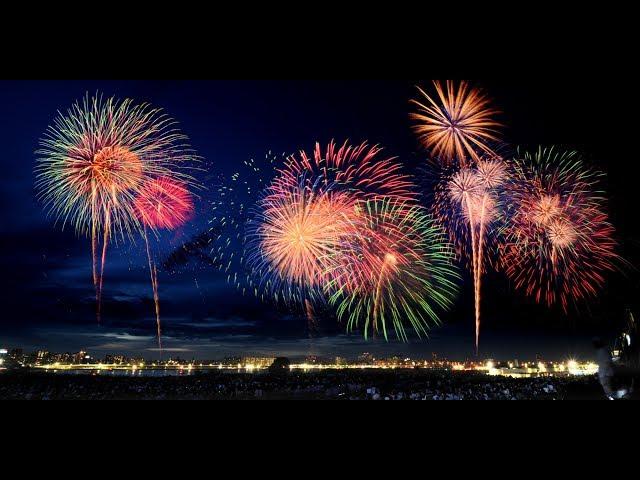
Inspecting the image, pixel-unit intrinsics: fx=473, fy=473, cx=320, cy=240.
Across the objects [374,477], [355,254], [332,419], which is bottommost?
[374,477]

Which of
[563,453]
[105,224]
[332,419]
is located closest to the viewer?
[563,453]

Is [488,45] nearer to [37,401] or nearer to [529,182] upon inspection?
[529,182]

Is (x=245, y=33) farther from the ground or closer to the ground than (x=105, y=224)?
farther from the ground

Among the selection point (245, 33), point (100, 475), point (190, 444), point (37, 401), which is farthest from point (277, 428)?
point (245, 33)

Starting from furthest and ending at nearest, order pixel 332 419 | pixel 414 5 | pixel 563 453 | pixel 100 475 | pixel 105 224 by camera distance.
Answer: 1. pixel 105 224
2. pixel 332 419
3. pixel 563 453
4. pixel 100 475
5. pixel 414 5

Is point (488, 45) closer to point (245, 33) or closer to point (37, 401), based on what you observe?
point (245, 33)

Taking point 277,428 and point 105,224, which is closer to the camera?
point 277,428

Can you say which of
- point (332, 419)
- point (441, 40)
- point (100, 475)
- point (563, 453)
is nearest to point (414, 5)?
point (441, 40)
